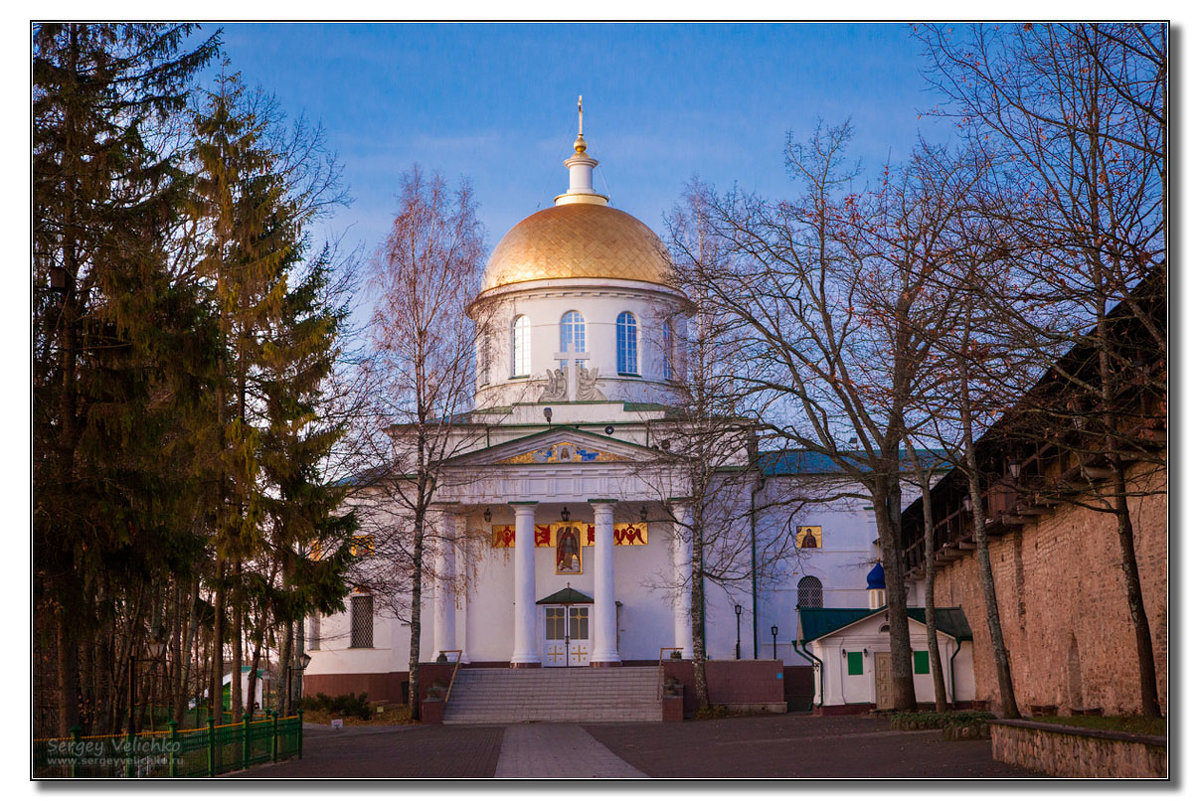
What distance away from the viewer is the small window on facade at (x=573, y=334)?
43.0 m

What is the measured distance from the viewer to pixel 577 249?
140 ft

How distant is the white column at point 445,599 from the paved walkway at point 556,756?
32.7ft

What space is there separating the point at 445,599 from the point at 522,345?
8.43 m

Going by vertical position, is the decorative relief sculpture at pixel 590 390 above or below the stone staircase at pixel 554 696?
above

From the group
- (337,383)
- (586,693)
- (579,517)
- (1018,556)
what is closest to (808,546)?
(579,517)

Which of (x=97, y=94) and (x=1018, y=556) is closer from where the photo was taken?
(x=97, y=94)

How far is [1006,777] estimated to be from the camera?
12.6 m

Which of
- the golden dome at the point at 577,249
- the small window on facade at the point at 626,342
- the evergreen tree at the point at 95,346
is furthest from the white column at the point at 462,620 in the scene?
the evergreen tree at the point at 95,346

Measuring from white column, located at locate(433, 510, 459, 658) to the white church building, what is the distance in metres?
0.06

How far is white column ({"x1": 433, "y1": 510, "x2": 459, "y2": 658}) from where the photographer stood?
38.3 metres

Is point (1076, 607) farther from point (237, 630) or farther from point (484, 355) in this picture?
point (484, 355)

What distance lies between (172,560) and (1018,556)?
16.3 meters

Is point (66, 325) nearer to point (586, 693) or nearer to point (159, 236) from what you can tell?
point (159, 236)

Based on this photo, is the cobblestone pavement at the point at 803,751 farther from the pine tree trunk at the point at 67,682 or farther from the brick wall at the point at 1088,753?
the pine tree trunk at the point at 67,682
